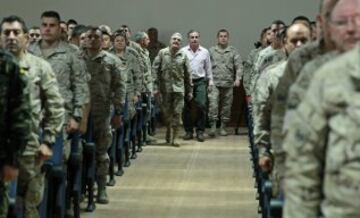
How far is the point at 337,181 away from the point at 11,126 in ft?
8.30

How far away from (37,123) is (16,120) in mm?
1001

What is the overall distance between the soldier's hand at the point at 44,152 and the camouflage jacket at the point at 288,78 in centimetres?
191

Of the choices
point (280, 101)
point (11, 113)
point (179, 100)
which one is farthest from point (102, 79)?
point (179, 100)

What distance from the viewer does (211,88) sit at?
51.6 feet

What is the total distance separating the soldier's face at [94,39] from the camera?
888 centimetres

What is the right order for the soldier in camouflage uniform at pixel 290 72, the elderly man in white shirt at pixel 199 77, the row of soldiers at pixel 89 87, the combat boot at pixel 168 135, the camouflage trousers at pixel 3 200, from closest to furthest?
1. the soldier in camouflage uniform at pixel 290 72
2. the camouflage trousers at pixel 3 200
3. the row of soldiers at pixel 89 87
4. the combat boot at pixel 168 135
5. the elderly man in white shirt at pixel 199 77

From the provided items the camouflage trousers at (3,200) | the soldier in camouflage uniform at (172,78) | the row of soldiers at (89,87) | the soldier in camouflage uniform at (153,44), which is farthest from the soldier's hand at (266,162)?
the soldier in camouflage uniform at (153,44)

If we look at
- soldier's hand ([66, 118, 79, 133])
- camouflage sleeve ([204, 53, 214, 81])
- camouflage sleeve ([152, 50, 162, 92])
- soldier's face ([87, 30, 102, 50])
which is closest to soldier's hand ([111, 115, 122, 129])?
soldier's face ([87, 30, 102, 50])

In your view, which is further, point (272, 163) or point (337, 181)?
point (272, 163)

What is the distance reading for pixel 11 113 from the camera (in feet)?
16.2

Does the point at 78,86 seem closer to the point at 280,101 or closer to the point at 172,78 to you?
the point at 280,101

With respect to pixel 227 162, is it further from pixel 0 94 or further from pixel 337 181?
pixel 337 181

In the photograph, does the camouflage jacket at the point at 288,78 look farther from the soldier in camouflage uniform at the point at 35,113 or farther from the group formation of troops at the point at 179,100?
the soldier in camouflage uniform at the point at 35,113

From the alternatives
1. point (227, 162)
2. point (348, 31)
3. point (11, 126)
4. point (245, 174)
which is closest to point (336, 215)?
point (348, 31)
